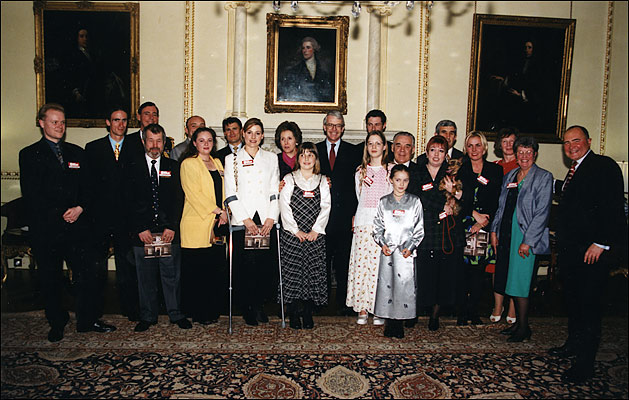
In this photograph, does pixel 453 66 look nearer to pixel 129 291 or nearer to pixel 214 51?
pixel 214 51

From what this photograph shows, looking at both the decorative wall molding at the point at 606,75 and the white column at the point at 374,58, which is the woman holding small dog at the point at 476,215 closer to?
the white column at the point at 374,58

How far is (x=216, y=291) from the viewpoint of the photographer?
13.2ft

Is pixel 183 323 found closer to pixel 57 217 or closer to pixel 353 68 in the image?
pixel 57 217

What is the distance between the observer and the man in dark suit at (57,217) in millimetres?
3504

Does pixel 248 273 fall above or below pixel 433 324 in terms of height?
above

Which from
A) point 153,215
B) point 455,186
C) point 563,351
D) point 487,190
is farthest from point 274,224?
point 563,351

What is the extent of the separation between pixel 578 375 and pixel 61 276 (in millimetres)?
→ 4054

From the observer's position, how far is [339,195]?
4305mm

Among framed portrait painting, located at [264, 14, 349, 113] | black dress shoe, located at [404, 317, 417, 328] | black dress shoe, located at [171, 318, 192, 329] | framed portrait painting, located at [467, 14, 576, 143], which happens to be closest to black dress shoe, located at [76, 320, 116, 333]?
black dress shoe, located at [171, 318, 192, 329]

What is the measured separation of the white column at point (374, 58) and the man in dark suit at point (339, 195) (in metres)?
2.10

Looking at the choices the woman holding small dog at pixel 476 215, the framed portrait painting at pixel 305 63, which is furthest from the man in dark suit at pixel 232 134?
the woman holding small dog at pixel 476 215

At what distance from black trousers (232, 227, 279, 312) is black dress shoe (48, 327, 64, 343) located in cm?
145

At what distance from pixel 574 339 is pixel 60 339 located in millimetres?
4053

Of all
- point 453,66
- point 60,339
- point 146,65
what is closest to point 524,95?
point 453,66
